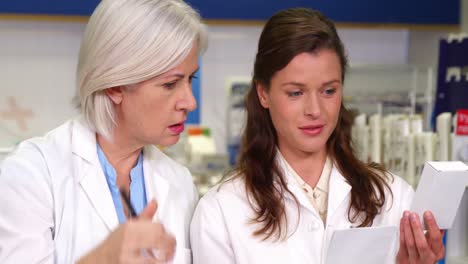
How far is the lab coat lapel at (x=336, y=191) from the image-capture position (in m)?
1.67

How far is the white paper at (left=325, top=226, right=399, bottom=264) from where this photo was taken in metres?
1.44

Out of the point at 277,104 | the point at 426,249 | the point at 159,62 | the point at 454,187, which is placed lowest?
the point at 426,249

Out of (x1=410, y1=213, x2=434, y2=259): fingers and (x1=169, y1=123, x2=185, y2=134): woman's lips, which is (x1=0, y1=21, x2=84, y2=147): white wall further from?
(x1=410, y1=213, x2=434, y2=259): fingers

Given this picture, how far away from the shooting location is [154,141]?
158 cm

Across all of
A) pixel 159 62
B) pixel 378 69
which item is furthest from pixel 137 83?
pixel 378 69

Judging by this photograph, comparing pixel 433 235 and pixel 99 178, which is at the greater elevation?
pixel 99 178

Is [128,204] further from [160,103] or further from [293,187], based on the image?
[293,187]

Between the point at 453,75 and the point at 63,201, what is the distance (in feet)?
6.92

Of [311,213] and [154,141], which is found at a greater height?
[154,141]

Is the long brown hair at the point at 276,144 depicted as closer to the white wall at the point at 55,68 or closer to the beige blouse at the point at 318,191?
the beige blouse at the point at 318,191

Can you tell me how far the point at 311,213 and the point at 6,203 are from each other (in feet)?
2.57

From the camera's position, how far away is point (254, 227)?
5.39 ft

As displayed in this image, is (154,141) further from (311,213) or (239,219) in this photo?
(311,213)

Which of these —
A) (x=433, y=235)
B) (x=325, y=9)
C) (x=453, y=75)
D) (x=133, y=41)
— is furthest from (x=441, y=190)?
(x=325, y=9)
